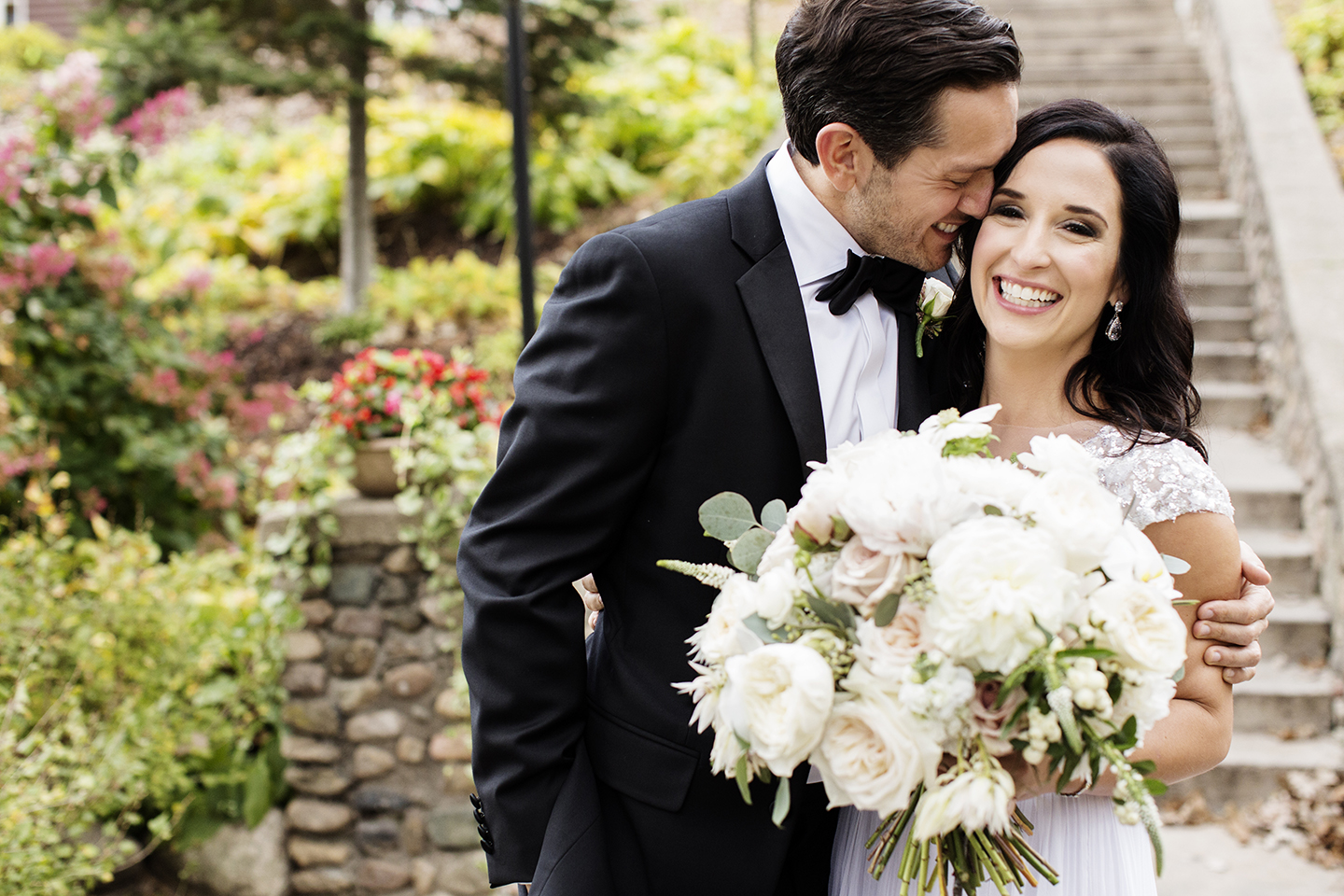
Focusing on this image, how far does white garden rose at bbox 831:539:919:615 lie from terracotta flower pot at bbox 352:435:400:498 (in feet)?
9.49

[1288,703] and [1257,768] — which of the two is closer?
[1257,768]

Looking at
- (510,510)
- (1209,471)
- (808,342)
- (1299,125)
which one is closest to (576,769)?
(510,510)

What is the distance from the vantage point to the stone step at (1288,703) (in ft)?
13.6

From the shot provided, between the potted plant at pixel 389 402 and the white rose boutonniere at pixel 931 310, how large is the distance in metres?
2.29

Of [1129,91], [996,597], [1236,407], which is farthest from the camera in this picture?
[1129,91]

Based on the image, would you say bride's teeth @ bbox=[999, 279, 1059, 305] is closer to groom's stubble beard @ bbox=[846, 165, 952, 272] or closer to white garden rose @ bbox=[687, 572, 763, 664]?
groom's stubble beard @ bbox=[846, 165, 952, 272]

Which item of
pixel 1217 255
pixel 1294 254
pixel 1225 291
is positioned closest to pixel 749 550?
pixel 1294 254

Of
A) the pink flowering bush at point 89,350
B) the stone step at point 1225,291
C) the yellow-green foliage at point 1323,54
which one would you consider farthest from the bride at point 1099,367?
the yellow-green foliage at point 1323,54

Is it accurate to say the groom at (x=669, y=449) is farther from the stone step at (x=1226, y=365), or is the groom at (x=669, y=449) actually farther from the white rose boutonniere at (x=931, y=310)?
the stone step at (x=1226, y=365)

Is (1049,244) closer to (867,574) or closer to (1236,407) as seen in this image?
(867,574)

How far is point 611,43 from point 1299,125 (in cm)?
462

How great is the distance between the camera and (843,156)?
6.02 feet

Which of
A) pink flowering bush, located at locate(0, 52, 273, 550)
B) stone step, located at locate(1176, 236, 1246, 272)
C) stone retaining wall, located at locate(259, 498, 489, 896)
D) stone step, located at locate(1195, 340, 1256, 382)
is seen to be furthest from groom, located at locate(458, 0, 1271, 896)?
stone step, located at locate(1176, 236, 1246, 272)

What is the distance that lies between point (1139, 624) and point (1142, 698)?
9cm
